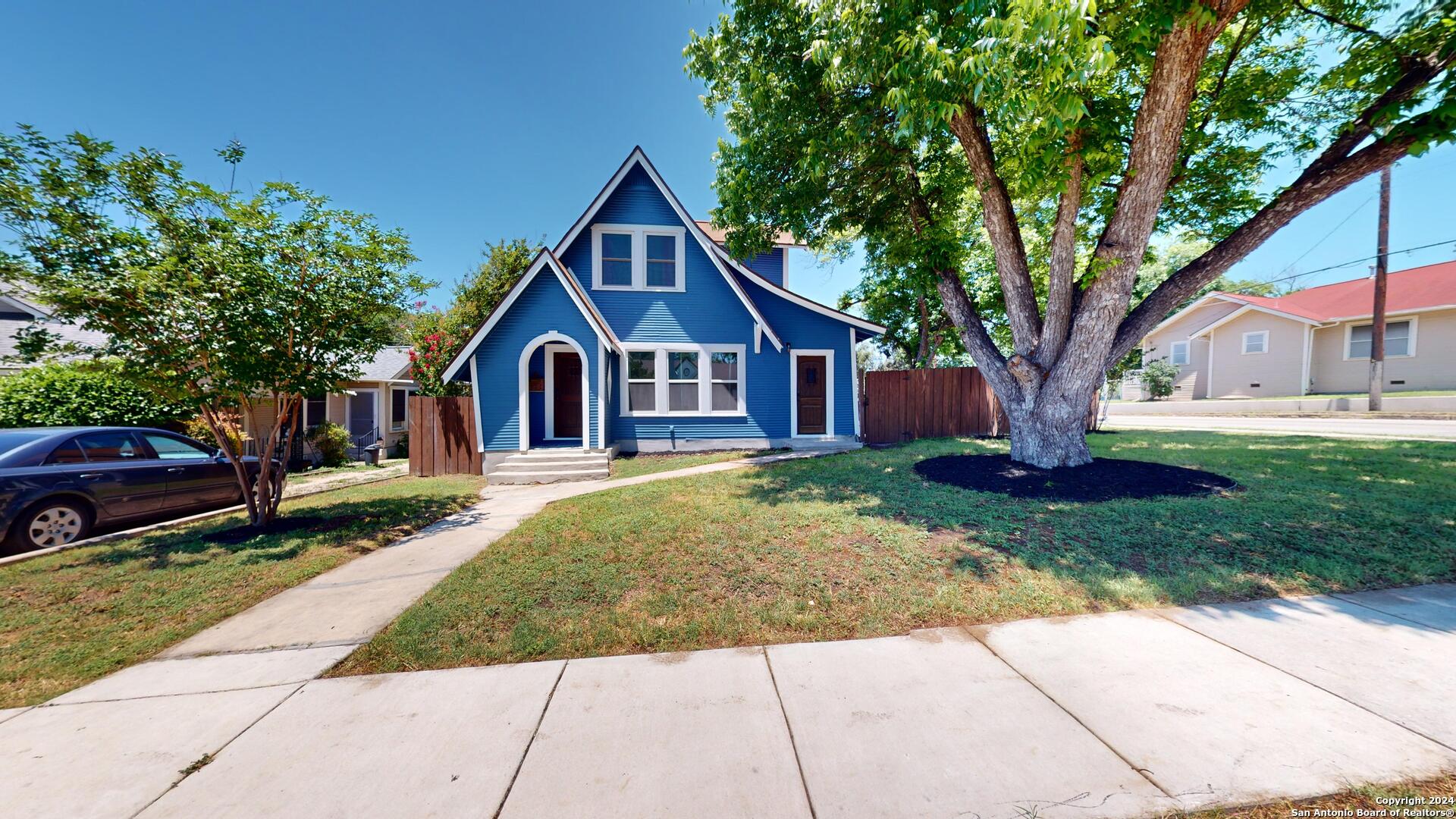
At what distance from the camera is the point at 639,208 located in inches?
477

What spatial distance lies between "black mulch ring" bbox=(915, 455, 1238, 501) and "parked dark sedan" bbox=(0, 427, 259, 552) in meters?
11.1

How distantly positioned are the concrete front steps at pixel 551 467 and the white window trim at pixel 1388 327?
32155 mm

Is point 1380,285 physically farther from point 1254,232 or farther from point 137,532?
point 137,532

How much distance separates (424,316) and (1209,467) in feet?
68.6

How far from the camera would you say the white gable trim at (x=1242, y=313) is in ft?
72.9

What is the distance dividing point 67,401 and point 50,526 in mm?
6235

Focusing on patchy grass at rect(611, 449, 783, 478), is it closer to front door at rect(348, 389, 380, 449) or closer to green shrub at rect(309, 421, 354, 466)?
green shrub at rect(309, 421, 354, 466)

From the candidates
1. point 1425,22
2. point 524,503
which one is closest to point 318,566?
point 524,503

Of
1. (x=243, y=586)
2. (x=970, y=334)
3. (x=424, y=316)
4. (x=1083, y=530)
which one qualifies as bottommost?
(x=243, y=586)

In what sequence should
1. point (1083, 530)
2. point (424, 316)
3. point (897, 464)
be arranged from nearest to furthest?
point (1083, 530) < point (897, 464) < point (424, 316)

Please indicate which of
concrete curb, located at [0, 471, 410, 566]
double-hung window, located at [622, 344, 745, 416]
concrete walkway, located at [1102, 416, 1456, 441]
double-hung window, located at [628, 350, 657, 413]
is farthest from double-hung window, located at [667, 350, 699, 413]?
→ concrete walkway, located at [1102, 416, 1456, 441]

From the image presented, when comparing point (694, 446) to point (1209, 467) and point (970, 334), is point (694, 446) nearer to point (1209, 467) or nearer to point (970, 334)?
point (970, 334)

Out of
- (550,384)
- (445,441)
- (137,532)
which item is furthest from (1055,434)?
(137,532)

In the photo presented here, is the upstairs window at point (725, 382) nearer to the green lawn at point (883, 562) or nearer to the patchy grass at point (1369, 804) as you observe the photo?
the green lawn at point (883, 562)
